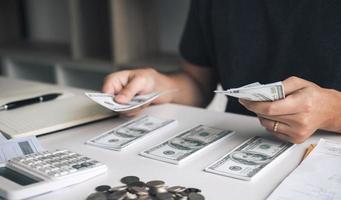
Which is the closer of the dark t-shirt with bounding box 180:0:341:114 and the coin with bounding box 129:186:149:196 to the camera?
the coin with bounding box 129:186:149:196

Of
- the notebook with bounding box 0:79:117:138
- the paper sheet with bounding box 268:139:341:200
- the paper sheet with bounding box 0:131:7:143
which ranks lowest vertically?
the paper sheet with bounding box 268:139:341:200

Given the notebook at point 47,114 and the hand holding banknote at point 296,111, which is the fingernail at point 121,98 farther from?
the hand holding banknote at point 296,111

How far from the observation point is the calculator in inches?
22.5

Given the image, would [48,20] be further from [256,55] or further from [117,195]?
[117,195]

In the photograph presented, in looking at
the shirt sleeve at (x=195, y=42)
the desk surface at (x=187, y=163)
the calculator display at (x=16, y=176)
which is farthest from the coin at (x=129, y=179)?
the shirt sleeve at (x=195, y=42)

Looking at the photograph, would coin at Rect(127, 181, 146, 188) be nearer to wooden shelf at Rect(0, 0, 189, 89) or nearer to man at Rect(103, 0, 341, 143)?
man at Rect(103, 0, 341, 143)

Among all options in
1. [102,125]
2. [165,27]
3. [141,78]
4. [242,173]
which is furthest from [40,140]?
[165,27]

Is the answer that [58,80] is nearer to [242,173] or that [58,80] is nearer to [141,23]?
[141,23]

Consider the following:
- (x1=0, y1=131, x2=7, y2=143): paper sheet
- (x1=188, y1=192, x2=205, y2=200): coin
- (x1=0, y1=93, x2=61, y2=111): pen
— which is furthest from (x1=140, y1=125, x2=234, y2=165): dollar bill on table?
(x1=0, y1=93, x2=61, y2=111): pen

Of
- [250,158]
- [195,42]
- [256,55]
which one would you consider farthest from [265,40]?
[250,158]

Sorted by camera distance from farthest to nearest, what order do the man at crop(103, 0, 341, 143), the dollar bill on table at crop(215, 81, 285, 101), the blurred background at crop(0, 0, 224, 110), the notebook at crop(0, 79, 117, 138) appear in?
the blurred background at crop(0, 0, 224, 110) < the man at crop(103, 0, 341, 143) < the notebook at crop(0, 79, 117, 138) < the dollar bill on table at crop(215, 81, 285, 101)

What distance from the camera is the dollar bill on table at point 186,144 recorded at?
695 millimetres

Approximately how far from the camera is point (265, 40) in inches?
43.4

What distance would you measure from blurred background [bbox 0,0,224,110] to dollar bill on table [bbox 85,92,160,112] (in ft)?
3.11
